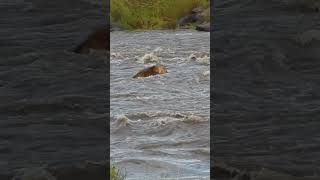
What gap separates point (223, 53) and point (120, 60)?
1552 cm

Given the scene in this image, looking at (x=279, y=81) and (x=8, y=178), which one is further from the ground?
(x=279, y=81)

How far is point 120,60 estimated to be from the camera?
20500 millimetres

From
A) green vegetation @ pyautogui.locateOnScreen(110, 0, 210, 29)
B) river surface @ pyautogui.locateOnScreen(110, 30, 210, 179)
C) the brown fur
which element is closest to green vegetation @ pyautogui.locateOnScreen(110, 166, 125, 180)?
river surface @ pyautogui.locateOnScreen(110, 30, 210, 179)

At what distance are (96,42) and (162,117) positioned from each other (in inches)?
233

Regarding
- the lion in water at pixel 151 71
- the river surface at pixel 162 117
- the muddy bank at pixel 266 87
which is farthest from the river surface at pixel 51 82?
the lion in water at pixel 151 71

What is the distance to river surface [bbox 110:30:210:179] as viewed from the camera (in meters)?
8.46

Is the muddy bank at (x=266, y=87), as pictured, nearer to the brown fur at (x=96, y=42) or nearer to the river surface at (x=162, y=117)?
the brown fur at (x=96, y=42)

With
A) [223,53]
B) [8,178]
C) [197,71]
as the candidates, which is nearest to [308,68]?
[223,53]

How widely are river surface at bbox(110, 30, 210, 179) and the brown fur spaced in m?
2.54

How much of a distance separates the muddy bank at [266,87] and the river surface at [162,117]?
8.26 feet

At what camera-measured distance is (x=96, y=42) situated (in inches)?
216

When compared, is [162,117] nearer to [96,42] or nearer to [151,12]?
[96,42]

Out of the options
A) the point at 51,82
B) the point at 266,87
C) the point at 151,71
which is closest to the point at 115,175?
the point at 51,82

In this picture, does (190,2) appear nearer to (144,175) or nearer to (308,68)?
(144,175)
